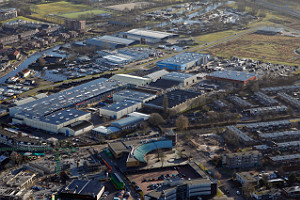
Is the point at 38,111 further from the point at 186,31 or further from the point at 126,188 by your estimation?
the point at 186,31

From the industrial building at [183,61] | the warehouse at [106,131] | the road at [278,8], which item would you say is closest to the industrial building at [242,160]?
the warehouse at [106,131]

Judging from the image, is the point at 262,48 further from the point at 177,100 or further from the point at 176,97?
the point at 177,100

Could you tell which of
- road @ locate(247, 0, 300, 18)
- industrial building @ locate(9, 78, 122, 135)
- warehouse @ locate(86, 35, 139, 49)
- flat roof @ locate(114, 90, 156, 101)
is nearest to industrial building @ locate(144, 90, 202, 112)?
flat roof @ locate(114, 90, 156, 101)

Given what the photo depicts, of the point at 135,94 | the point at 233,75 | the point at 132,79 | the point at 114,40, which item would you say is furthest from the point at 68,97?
the point at 114,40

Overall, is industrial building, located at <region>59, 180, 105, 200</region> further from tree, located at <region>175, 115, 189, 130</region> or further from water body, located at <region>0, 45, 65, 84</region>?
water body, located at <region>0, 45, 65, 84</region>

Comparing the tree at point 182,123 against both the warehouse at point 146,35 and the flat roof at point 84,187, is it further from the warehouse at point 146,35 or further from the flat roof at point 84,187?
the warehouse at point 146,35

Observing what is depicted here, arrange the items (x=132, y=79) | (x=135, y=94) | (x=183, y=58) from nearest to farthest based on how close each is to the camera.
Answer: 1. (x=135, y=94)
2. (x=132, y=79)
3. (x=183, y=58)
